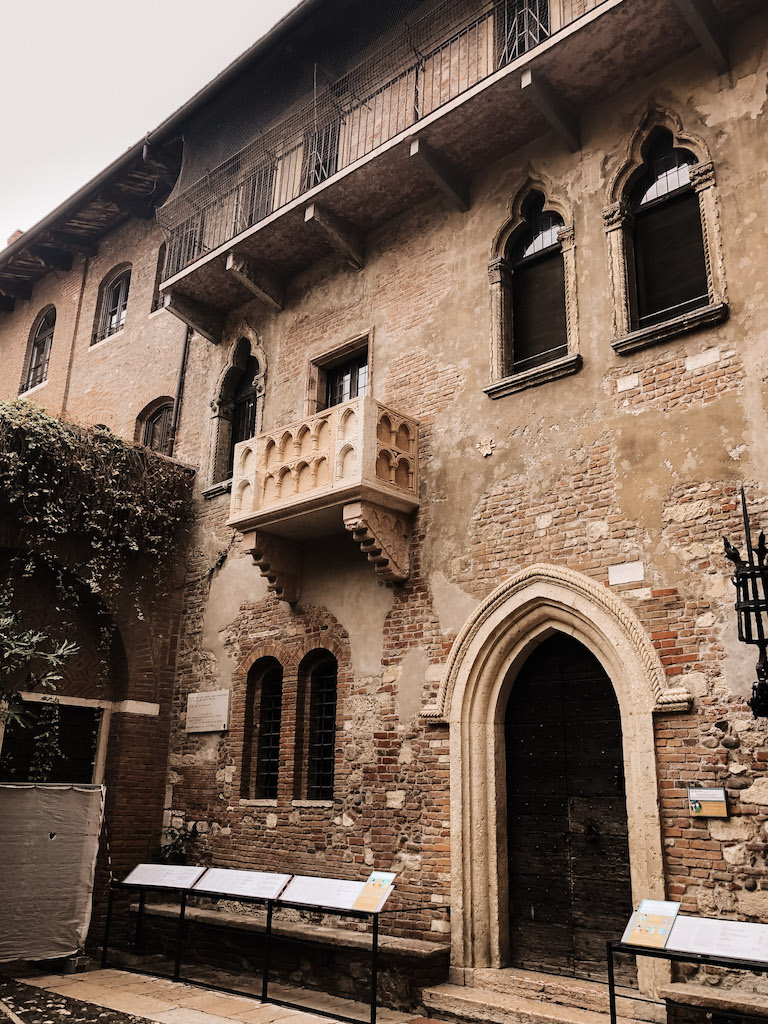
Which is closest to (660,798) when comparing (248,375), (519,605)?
(519,605)

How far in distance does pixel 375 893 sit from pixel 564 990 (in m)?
1.63

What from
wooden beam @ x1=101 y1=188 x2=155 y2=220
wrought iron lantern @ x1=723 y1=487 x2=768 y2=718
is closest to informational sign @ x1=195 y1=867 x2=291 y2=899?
wrought iron lantern @ x1=723 y1=487 x2=768 y2=718

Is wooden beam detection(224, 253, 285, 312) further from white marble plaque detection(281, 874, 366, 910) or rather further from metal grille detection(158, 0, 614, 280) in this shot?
white marble plaque detection(281, 874, 366, 910)

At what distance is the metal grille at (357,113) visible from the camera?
9.49 meters

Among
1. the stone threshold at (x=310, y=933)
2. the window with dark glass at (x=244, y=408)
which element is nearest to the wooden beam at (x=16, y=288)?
the window with dark glass at (x=244, y=408)

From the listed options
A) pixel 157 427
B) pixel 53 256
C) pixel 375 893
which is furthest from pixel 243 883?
pixel 53 256

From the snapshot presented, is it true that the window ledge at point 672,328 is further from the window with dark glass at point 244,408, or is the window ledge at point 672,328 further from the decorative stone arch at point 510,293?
the window with dark glass at point 244,408

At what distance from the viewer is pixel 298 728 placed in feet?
31.9

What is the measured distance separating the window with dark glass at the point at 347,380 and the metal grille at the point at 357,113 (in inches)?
86.8

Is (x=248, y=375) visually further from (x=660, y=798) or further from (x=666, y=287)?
(x=660, y=798)

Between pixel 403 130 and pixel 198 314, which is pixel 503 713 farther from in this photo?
pixel 198 314

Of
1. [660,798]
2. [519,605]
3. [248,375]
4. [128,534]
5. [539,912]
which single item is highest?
[248,375]

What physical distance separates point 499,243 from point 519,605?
155 inches

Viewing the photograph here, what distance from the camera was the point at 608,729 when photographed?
294 inches
